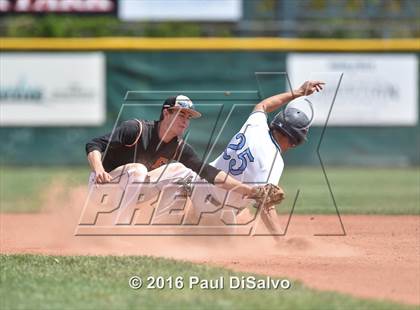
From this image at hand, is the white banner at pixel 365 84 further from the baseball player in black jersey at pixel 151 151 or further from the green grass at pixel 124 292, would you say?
the green grass at pixel 124 292

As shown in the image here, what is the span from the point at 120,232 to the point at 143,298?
105 inches

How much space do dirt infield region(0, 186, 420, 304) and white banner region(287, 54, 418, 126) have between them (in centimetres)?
756

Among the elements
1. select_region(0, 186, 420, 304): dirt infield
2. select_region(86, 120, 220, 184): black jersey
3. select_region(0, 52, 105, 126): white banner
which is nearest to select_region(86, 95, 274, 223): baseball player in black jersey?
select_region(86, 120, 220, 184): black jersey

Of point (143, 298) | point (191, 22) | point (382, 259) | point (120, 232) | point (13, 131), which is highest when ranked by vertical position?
point (143, 298)

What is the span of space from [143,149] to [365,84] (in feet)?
33.5

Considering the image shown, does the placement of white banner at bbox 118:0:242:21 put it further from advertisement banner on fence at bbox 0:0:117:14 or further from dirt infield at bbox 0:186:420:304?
dirt infield at bbox 0:186:420:304

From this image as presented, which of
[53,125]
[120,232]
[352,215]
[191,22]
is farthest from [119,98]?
[120,232]

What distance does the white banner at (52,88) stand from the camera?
15.8 metres

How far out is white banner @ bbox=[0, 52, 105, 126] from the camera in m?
15.8

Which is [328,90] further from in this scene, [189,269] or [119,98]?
[189,269]

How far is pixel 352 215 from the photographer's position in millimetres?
9586

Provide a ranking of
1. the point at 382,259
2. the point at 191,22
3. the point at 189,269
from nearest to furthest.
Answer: the point at 189,269 < the point at 382,259 < the point at 191,22

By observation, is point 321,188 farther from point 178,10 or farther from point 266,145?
point 178,10

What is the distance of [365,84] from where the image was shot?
16359 millimetres
